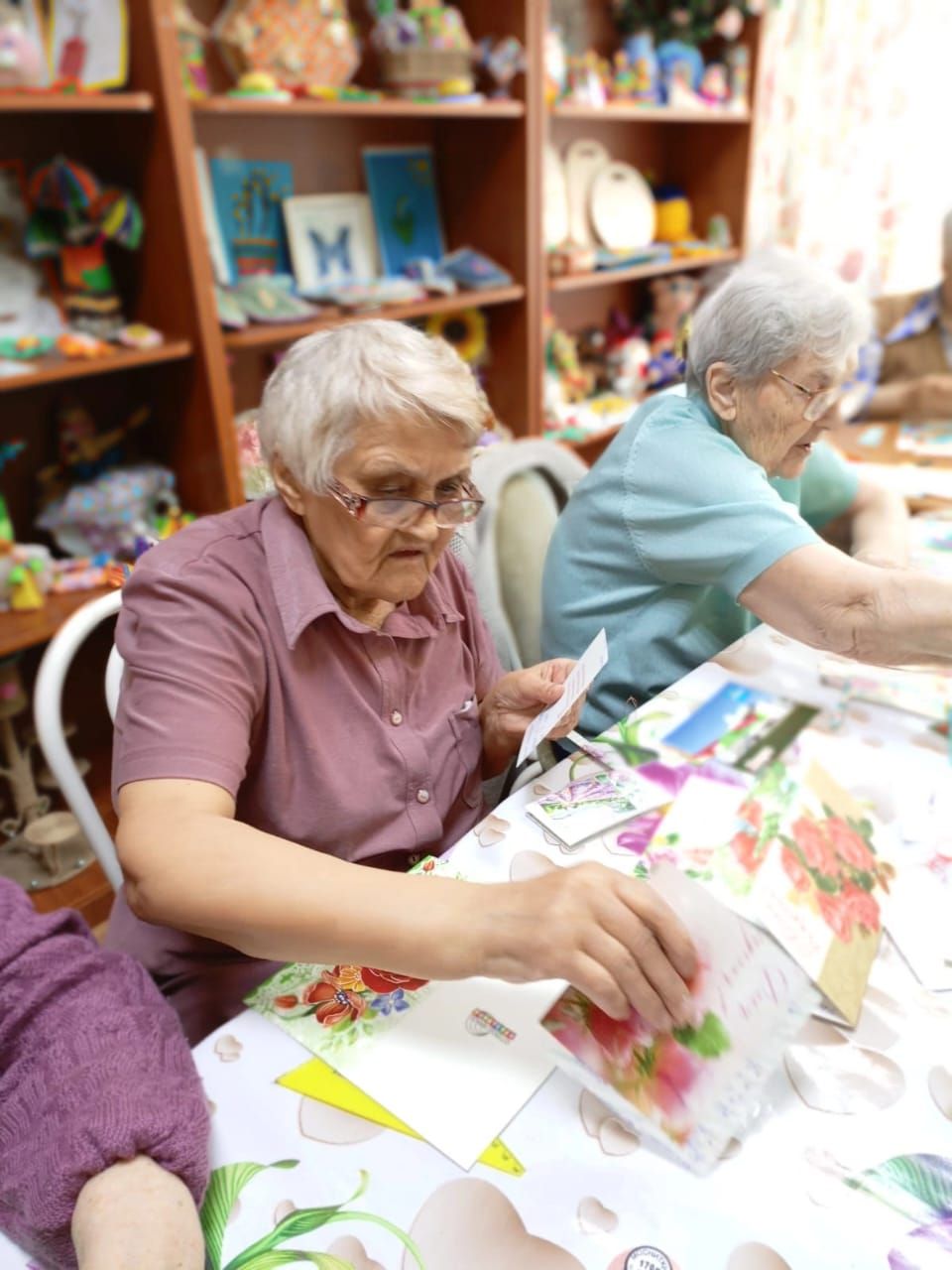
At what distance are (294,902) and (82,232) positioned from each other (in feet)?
5.62

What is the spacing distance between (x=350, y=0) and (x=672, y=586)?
6.53ft

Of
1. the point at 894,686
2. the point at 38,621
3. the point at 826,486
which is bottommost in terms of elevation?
the point at 38,621

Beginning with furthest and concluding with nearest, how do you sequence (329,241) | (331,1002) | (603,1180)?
(329,241), (331,1002), (603,1180)

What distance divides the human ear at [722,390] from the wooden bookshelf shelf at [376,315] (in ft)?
2.96

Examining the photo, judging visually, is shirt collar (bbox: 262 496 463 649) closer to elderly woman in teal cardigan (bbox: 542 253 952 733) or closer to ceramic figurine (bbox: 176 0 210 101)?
elderly woman in teal cardigan (bbox: 542 253 952 733)

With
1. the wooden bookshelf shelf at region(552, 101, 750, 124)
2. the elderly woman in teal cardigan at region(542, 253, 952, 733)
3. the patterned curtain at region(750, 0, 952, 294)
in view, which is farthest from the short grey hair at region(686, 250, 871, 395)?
the patterned curtain at region(750, 0, 952, 294)

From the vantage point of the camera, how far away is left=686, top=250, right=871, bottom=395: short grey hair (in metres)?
1.13

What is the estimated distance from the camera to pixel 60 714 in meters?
0.99

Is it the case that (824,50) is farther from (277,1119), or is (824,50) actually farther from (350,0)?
(277,1119)

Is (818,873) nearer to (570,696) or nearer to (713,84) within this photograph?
(570,696)

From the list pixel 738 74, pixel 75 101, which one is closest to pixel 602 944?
pixel 75 101

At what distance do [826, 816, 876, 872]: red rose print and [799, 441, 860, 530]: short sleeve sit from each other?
884 mm

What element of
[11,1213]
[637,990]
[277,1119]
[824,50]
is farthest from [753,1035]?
[824,50]

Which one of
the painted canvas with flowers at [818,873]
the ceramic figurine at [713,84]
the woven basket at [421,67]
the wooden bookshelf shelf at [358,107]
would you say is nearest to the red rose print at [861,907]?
the painted canvas with flowers at [818,873]
